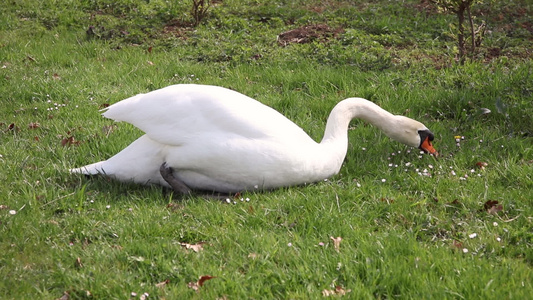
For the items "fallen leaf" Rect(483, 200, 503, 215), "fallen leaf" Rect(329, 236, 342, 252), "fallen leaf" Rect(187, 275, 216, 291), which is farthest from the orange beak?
"fallen leaf" Rect(187, 275, 216, 291)

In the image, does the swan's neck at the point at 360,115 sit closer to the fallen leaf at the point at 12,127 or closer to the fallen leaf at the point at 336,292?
the fallen leaf at the point at 336,292

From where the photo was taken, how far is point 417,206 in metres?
5.01

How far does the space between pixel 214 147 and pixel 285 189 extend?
2.14ft

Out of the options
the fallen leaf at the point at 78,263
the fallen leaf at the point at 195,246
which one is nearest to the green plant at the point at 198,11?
the fallen leaf at the point at 195,246

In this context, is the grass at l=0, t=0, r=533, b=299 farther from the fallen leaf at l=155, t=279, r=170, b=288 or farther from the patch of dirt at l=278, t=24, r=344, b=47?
the patch of dirt at l=278, t=24, r=344, b=47

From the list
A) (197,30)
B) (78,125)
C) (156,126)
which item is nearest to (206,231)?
(156,126)

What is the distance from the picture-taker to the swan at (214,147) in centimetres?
516

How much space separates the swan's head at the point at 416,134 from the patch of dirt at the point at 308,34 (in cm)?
351

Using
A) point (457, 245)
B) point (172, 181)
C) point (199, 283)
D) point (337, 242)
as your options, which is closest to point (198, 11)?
point (172, 181)

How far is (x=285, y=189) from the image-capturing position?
535 cm

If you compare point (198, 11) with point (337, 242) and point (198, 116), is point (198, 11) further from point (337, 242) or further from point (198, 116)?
point (337, 242)

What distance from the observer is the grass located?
407 cm

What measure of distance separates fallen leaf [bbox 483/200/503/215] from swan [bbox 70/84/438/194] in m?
1.20

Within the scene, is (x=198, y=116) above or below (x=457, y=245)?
above
